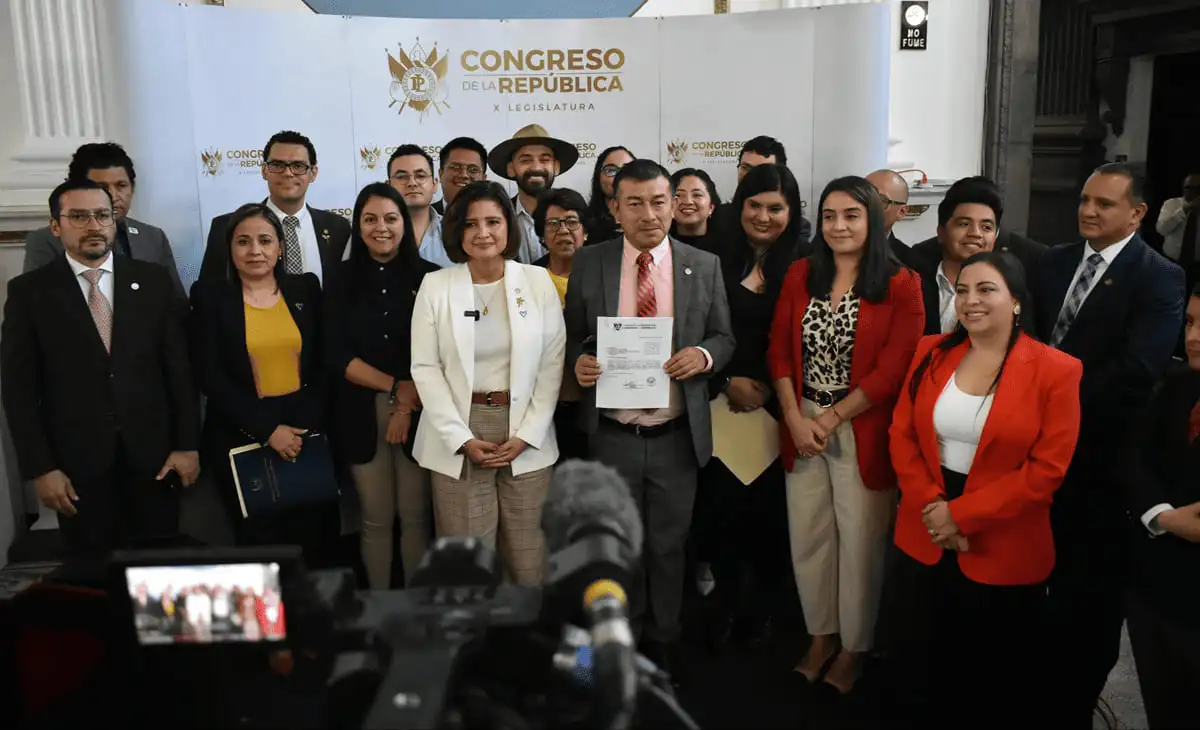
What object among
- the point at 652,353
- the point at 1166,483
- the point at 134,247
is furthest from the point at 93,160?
the point at 1166,483

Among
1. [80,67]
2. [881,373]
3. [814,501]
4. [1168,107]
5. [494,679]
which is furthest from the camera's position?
[1168,107]

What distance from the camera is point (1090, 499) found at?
303cm

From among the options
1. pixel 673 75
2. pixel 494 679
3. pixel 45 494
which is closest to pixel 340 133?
pixel 673 75

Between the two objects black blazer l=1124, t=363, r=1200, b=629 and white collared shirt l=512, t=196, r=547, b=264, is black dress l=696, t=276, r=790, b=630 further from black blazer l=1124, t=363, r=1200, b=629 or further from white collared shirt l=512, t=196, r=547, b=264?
black blazer l=1124, t=363, r=1200, b=629

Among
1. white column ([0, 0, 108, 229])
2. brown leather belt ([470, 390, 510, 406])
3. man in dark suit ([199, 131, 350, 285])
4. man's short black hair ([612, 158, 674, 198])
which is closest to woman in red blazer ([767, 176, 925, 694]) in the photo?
man's short black hair ([612, 158, 674, 198])

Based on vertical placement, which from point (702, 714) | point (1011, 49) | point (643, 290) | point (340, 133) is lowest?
point (702, 714)

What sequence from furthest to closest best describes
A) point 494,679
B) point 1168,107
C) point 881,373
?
point 1168,107, point 881,373, point 494,679

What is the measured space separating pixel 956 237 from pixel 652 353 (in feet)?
3.78

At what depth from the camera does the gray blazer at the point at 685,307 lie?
307 cm

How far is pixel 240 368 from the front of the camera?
3207 mm

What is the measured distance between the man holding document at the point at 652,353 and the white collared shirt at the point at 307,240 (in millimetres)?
1360

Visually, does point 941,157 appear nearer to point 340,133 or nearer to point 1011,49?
point 1011,49

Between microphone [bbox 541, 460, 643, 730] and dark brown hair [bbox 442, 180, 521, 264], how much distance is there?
1889 mm

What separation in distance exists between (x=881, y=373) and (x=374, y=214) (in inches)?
70.7
